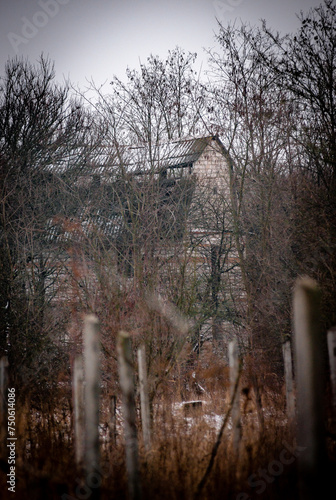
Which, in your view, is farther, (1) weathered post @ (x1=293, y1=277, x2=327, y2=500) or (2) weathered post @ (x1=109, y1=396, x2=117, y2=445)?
(2) weathered post @ (x1=109, y1=396, x2=117, y2=445)

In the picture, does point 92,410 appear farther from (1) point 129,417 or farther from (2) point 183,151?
(2) point 183,151

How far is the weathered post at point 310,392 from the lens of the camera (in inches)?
96.3

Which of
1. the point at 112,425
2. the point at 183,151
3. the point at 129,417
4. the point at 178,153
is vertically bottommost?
the point at 112,425

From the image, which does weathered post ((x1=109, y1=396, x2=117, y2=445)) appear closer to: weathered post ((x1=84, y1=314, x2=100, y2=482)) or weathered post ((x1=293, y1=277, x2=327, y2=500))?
weathered post ((x1=84, y1=314, x2=100, y2=482))

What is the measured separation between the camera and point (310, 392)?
8.29 feet

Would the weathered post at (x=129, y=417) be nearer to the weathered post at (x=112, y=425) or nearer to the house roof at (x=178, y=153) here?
the weathered post at (x=112, y=425)

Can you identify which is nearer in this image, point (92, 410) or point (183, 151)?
point (92, 410)

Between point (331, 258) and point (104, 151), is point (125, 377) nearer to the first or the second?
point (331, 258)

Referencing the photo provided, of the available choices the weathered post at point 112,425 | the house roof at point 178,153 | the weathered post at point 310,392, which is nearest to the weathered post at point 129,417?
the weathered post at point 310,392

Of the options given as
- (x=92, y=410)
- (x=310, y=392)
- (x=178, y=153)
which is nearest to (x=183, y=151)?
(x=178, y=153)

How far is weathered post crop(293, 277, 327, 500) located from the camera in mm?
2445

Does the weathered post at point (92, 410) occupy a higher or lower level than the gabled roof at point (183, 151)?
lower

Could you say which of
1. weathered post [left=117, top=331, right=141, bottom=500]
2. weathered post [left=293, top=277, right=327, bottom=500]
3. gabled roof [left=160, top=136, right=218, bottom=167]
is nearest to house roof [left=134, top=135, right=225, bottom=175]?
gabled roof [left=160, top=136, right=218, bottom=167]

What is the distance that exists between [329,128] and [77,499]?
28.9 ft
